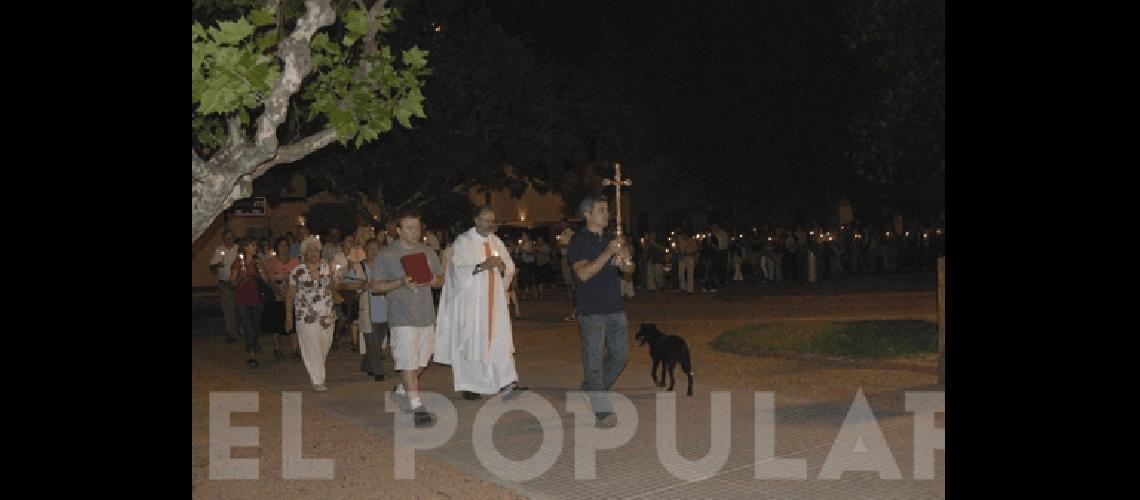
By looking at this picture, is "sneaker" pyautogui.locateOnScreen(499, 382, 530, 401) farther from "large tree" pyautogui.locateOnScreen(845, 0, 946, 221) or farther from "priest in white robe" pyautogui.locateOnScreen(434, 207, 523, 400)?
"large tree" pyautogui.locateOnScreen(845, 0, 946, 221)

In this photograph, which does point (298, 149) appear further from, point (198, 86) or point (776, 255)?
point (776, 255)

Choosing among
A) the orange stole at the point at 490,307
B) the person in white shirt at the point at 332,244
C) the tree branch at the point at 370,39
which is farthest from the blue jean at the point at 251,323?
the tree branch at the point at 370,39

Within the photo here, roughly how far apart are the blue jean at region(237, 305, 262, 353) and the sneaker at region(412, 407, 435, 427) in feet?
17.8

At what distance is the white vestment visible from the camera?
10.1 metres

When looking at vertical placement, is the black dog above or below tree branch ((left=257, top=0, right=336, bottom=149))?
below

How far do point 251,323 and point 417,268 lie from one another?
581 cm

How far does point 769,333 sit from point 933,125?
132 inches

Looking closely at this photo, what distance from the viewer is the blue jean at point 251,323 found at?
14.0 m

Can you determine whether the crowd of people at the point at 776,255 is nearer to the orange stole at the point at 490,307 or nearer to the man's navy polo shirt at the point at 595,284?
the orange stole at the point at 490,307

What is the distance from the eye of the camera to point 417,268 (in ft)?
30.8

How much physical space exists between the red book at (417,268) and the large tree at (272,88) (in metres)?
2.00

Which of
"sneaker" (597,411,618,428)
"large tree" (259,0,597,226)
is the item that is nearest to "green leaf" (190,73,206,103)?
"sneaker" (597,411,618,428)

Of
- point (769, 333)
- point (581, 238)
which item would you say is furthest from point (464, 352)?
point (769, 333)

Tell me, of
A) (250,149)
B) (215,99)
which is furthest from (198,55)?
(250,149)
